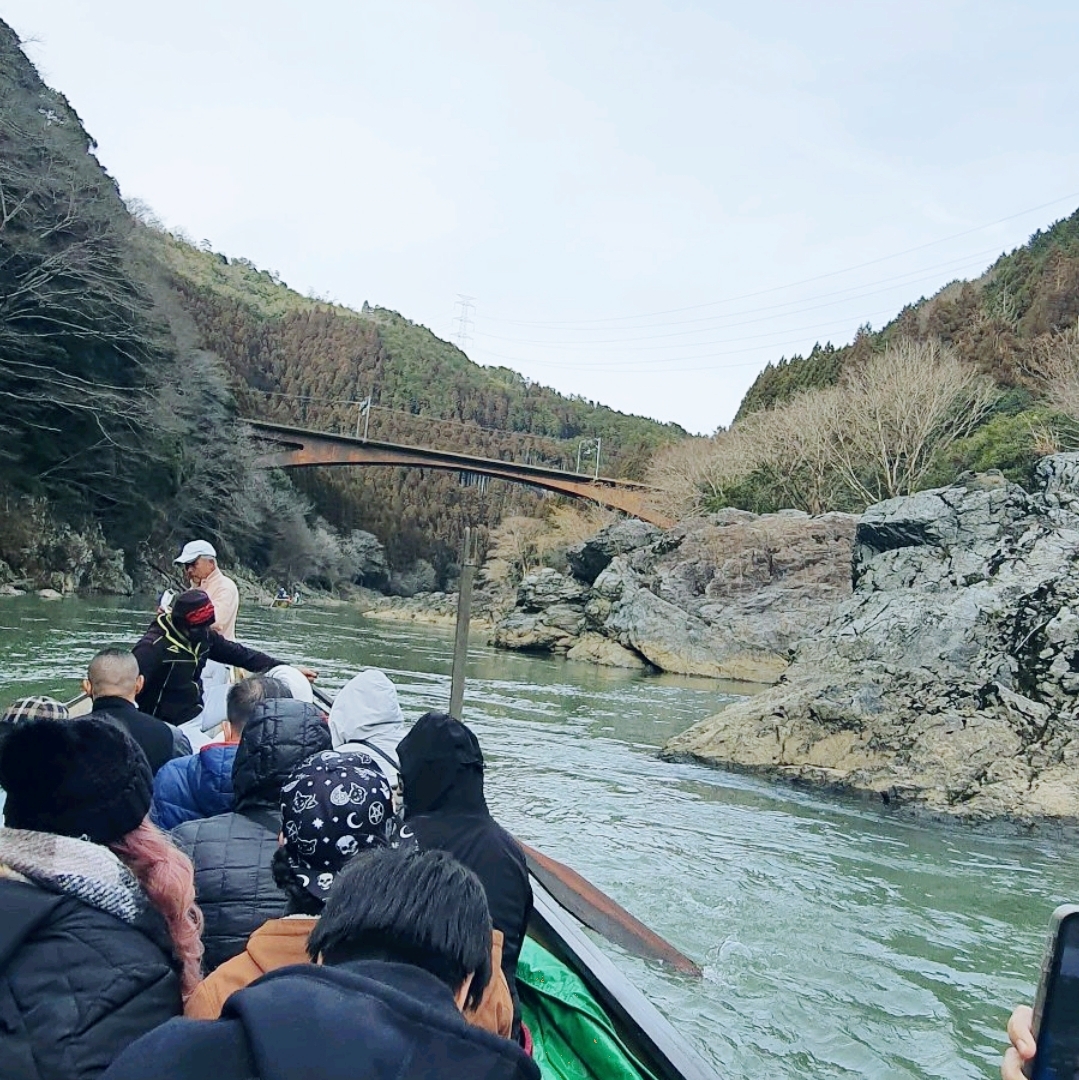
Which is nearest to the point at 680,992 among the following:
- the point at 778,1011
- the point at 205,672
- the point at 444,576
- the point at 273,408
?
the point at 778,1011

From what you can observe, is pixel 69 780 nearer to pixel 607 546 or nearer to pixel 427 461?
pixel 607 546

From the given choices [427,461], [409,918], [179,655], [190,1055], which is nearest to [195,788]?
[179,655]

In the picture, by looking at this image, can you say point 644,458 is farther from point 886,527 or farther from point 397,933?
point 397,933

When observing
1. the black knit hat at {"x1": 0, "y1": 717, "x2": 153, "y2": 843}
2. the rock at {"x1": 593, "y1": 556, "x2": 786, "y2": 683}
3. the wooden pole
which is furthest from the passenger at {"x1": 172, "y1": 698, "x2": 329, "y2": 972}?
the rock at {"x1": 593, "y1": 556, "x2": 786, "y2": 683}

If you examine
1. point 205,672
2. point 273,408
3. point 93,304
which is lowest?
point 205,672

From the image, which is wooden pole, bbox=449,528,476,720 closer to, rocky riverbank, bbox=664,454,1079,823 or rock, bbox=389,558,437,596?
rocky riverbank, bbox=664,454,1079,823

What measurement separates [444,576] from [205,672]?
91117 millimetres

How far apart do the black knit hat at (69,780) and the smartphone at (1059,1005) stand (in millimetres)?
1476

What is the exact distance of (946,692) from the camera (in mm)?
9344

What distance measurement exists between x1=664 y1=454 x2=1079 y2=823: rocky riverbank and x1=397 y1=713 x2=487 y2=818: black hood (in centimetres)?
679

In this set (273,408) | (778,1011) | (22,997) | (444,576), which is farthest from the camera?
(273,408)

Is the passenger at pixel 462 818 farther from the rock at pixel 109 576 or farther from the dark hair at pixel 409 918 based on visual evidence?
the rock at pixel 109 576

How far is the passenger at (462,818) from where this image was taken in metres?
2.67

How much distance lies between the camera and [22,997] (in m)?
1.54
